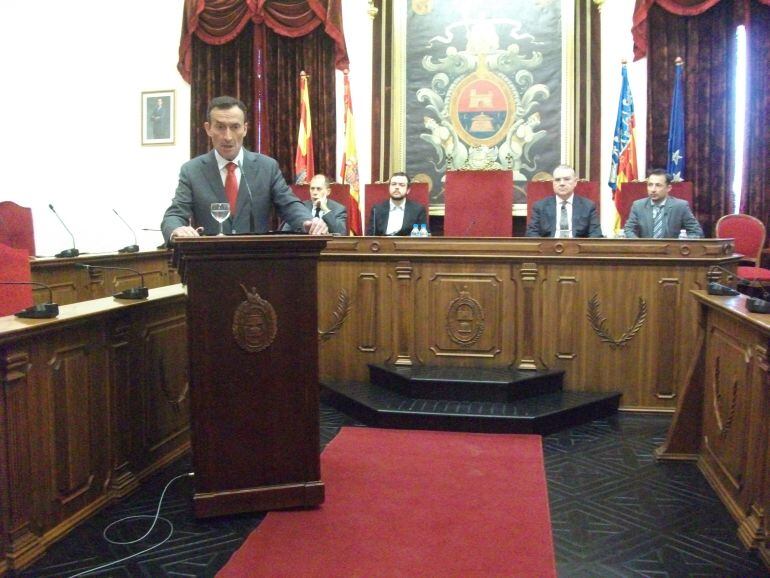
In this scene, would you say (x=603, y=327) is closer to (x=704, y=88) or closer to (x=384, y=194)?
(x=384, y=194)

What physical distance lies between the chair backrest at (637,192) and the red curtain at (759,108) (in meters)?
0.80

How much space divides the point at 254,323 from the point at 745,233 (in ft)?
16.8

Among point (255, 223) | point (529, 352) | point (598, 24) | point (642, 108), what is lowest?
point (529, 352)

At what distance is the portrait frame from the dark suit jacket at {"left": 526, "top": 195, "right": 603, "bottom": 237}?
4468 mm

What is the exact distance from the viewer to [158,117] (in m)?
8.08

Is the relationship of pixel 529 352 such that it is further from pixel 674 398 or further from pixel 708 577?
pixel 708 577

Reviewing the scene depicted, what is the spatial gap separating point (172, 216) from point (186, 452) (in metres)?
1.29

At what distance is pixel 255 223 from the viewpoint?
3352 millimetres

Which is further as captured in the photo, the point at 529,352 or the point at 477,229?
the point at 477,229

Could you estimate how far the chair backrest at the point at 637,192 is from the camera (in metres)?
6.10

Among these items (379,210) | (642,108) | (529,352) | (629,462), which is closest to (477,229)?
(379,210)

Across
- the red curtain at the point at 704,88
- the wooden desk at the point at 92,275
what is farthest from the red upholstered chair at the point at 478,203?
the wooden desk at the point at 92,275

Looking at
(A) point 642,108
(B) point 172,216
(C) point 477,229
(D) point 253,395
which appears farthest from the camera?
(A) point 642,108

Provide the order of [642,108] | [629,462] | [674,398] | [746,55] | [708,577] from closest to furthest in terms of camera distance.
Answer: [708,577] → [629,462] → [674,398] → [746,55] → [642,108]
